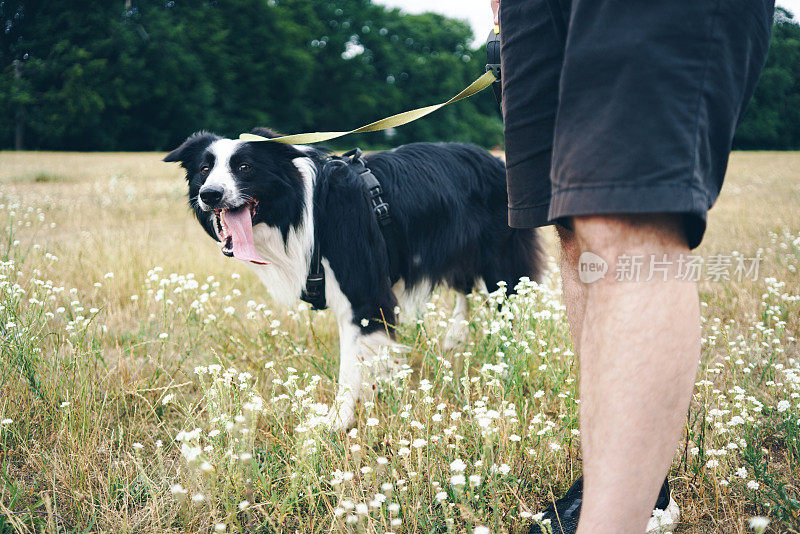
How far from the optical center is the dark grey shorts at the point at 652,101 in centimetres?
109

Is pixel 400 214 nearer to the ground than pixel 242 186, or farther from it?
nearer to the ground

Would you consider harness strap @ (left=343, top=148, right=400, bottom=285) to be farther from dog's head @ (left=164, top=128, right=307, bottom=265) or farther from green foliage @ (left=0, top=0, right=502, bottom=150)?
green foliage @ (left=0, top=0, right=502, bottom=150)

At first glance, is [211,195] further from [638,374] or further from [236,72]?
[236,72]

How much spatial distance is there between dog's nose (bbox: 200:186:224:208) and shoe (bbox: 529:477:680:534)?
1.93 m

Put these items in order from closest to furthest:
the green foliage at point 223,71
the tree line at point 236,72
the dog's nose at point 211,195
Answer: the dog's nose at point 211,195, the tree line at point 236,72, the green foliage at point 223,71

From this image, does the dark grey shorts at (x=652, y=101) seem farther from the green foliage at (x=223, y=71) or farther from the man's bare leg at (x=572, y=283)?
the green foliage at (x=223, y=71)

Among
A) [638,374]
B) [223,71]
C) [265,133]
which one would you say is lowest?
[638,374]

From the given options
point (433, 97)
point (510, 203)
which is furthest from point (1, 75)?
point (433, 97)

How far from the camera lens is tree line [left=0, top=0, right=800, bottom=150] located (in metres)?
8.98

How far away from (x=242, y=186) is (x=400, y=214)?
85 cm

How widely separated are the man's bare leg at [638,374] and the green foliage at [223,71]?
27.1 feet

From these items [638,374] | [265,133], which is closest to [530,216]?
[638,374]

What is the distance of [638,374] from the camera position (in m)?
1.14

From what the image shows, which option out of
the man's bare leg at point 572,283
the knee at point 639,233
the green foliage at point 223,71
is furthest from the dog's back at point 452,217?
the green foliage at point 223,71
